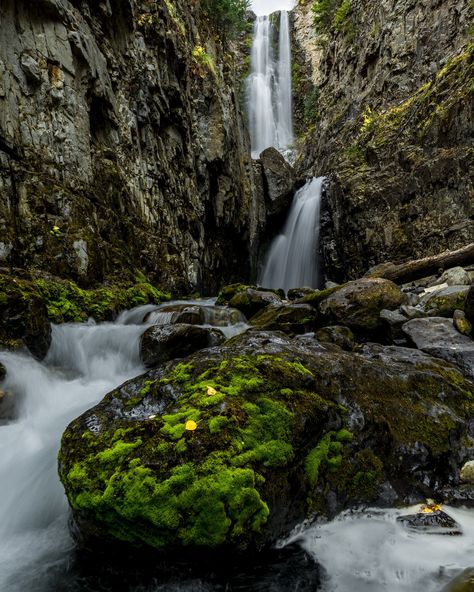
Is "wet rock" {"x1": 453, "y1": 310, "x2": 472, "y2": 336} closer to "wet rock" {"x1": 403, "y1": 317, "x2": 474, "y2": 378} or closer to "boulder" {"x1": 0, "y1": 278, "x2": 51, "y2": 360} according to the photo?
"wet rock" {"x1": 403, "y1": 317, "x2": 474, "y2": 378}

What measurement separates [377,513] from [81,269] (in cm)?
840

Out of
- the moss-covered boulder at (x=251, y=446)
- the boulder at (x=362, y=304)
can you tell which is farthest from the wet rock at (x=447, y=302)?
the moss-covered boulder at (x=251, y=446)

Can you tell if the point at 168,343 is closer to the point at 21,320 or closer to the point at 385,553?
the point at 21,320

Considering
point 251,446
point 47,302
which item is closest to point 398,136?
point 47,302

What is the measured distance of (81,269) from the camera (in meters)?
9.02

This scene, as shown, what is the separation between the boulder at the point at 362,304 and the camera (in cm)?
725

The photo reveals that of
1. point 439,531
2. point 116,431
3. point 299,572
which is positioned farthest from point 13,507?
point 439,531

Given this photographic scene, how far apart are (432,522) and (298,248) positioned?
1959 centimetres

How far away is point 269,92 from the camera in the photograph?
34781 millimetres

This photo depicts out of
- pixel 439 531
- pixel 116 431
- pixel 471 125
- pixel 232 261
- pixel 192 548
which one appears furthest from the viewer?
pixel 232 261

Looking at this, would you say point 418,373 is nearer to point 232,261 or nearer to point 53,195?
point 53,195

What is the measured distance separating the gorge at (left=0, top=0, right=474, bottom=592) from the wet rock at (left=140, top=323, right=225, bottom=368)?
0.05m

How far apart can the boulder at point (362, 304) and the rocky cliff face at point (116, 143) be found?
6142 mm

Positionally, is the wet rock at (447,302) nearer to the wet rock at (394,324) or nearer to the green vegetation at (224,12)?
the wet rock at (394,324)
